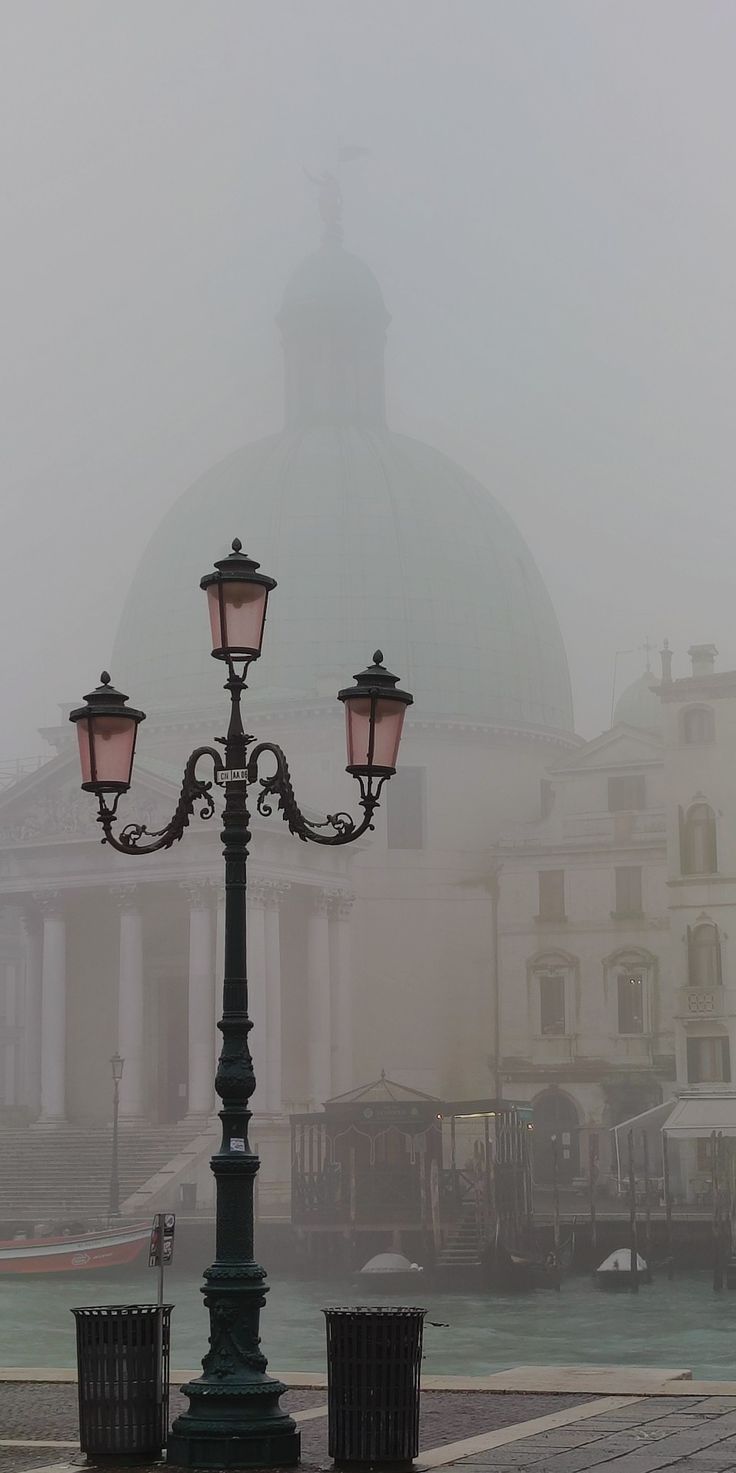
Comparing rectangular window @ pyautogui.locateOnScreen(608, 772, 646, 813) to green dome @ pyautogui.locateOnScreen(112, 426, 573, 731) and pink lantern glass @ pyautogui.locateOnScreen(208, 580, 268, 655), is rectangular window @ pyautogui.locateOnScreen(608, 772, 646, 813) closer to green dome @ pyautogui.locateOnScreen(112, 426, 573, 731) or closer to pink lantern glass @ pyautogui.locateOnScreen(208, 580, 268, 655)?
green dome @ pyautogui.locateOnScreen(112, 426, 573, 731)

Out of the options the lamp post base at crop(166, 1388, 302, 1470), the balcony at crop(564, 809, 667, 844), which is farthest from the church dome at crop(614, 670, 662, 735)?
the lamp post base at crop(166, 1388, 302, 1470)

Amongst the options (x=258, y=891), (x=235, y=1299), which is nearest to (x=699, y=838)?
(x=258, y=891)

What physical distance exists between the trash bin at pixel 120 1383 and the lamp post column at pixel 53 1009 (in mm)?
46230

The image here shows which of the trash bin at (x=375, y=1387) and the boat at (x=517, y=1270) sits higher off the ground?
the trash bin at (x=375, y=1387)

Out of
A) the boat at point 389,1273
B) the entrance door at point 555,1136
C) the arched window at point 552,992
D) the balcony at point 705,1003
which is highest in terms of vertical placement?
the arched window at point 552,992

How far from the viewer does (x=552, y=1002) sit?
62.1m

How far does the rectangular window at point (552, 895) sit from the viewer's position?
62375 mm

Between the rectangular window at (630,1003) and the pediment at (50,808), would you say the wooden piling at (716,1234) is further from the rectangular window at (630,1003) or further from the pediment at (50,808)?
the pediment at (50,808)

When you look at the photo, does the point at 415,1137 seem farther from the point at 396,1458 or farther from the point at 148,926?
the point at 396,1458

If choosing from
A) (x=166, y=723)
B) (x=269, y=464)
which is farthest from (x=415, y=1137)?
(x=269, y=464)

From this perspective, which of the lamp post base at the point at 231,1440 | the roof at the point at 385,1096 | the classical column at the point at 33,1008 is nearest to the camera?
the lamp post base at the point at 231,1440

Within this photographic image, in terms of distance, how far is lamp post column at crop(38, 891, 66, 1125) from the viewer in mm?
57678

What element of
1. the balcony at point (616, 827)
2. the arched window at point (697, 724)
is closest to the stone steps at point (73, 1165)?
the balcony at point (616, 827)

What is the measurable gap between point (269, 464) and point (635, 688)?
1494 cm
